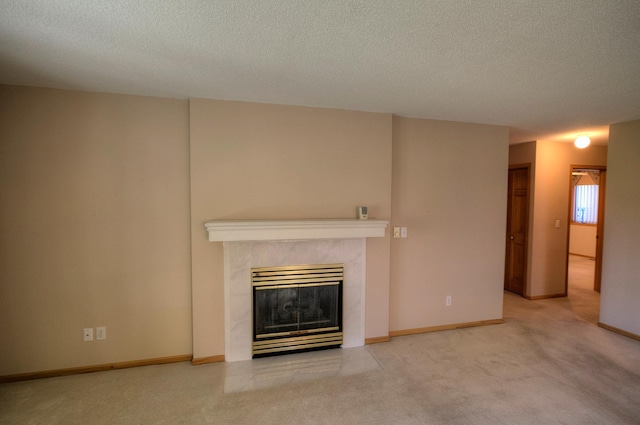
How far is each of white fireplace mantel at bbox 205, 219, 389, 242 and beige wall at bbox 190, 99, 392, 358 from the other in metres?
0.24

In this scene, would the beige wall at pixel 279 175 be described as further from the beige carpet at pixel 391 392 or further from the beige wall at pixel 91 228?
the beige carpet at pixel 391 392

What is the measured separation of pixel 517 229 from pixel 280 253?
4216 mm

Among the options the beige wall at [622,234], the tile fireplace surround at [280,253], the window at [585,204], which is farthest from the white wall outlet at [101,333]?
the window at [585,204]

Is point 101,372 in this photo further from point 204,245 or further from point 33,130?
point 33,130

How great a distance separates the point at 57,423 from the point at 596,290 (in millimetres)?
7234

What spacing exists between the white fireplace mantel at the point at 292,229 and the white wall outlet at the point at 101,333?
1.29m

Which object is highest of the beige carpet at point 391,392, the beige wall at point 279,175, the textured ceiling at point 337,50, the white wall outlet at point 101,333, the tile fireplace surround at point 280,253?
the textured ceiling at point 337,50

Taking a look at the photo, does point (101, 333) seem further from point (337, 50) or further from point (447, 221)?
point (447, 221)

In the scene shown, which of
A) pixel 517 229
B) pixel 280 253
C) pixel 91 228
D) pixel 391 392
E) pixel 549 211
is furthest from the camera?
pixel 517 229

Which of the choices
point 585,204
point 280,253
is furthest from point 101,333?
point 585,204

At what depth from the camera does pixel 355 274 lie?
325 cm

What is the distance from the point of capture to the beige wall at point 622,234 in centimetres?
351

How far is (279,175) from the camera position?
9.95 ft

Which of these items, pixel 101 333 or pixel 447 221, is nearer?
pixel 101 333
